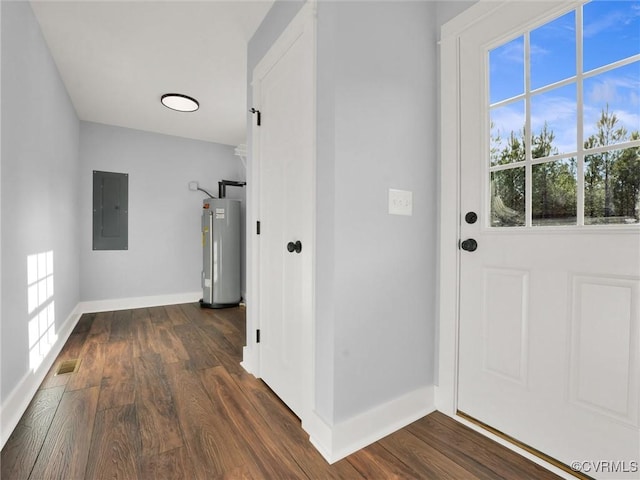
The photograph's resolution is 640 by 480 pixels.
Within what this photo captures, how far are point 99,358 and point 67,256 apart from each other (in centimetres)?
130

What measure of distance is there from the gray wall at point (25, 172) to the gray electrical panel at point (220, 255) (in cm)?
157

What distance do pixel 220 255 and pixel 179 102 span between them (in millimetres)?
1921

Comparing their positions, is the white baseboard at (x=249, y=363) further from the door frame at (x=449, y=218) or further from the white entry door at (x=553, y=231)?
the white entry door at (x=553, y=231)

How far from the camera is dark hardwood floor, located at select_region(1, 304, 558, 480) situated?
124 centimetres

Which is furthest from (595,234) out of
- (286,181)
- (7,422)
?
(7,422)

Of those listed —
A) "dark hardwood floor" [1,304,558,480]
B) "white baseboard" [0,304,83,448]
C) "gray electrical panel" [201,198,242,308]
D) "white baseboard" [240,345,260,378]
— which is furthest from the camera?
"gray electrical panel" [201,198,242,308]

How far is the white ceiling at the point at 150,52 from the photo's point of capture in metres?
1.98

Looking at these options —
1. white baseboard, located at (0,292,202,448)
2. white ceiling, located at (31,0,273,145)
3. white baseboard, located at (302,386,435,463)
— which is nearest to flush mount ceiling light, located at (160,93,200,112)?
white ceiling, located at (31,0,273,145)

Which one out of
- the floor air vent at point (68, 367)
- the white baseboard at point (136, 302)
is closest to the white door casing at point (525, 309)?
the floor air vent at point (68, 367)

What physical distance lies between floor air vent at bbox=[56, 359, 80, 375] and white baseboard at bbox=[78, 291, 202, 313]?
170 centimetres

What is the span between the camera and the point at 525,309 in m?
1.34

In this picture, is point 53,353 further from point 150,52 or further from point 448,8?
point 448,8

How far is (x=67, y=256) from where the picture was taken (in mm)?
3076

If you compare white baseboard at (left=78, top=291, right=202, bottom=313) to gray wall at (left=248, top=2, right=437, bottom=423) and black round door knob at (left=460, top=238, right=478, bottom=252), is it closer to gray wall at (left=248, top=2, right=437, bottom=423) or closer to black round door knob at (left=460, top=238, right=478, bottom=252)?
gray wall at (left=248, top=2, right=437, bottom=423)
